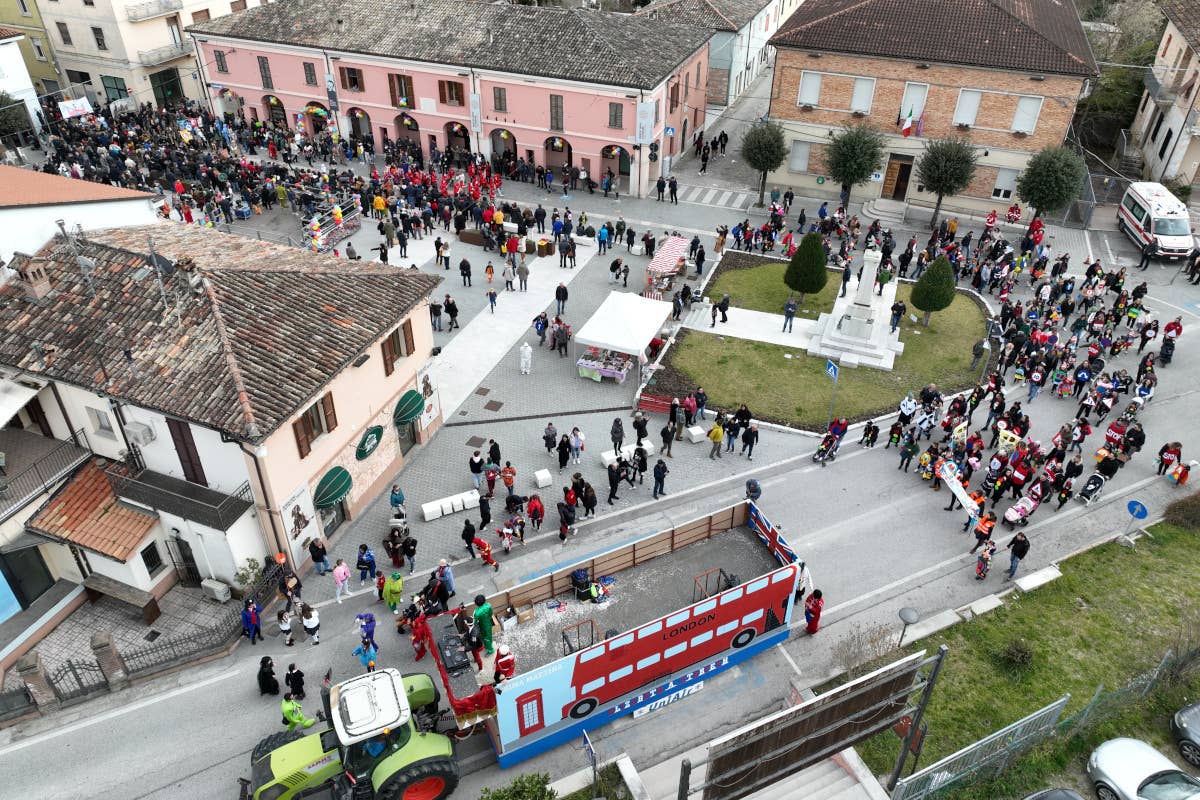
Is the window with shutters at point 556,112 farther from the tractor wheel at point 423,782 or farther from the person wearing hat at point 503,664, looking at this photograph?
the tractor wheel at point 423,782

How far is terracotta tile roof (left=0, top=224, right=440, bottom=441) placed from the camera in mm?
18188

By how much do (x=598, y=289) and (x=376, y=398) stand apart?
13.8m

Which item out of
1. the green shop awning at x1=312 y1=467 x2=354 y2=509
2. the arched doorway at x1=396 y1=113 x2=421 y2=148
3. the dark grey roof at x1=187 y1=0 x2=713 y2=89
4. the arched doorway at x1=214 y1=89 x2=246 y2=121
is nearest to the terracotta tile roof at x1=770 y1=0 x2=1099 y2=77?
the dark grey roof at x1=187 y1=0 x2=713 y2=89

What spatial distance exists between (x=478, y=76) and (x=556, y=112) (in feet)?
13.7

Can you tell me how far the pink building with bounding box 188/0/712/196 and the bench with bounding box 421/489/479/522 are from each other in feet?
76.3

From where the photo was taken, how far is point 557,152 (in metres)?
44.1

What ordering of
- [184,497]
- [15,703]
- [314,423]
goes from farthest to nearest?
1. [314,423]
2. [184,497]
3. [15,703]

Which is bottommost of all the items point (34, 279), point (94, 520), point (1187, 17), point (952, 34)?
point (94, 520)

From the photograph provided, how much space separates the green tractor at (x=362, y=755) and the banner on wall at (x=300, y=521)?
5747 millimetres

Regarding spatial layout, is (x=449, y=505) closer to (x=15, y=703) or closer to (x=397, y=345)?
(x=397, y=345)

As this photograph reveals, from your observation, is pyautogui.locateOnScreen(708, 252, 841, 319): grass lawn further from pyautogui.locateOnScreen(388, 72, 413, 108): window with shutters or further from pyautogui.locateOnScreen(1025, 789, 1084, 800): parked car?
pyautogui.locateOnScreen(1025, 789, 1084, 800): parked car

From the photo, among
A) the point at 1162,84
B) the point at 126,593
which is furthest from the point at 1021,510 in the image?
the point at 1162,84

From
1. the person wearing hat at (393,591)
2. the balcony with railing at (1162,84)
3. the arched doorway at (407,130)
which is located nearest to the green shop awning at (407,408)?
the person wearing hat at (393,591)

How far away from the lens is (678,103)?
43.1 meters
